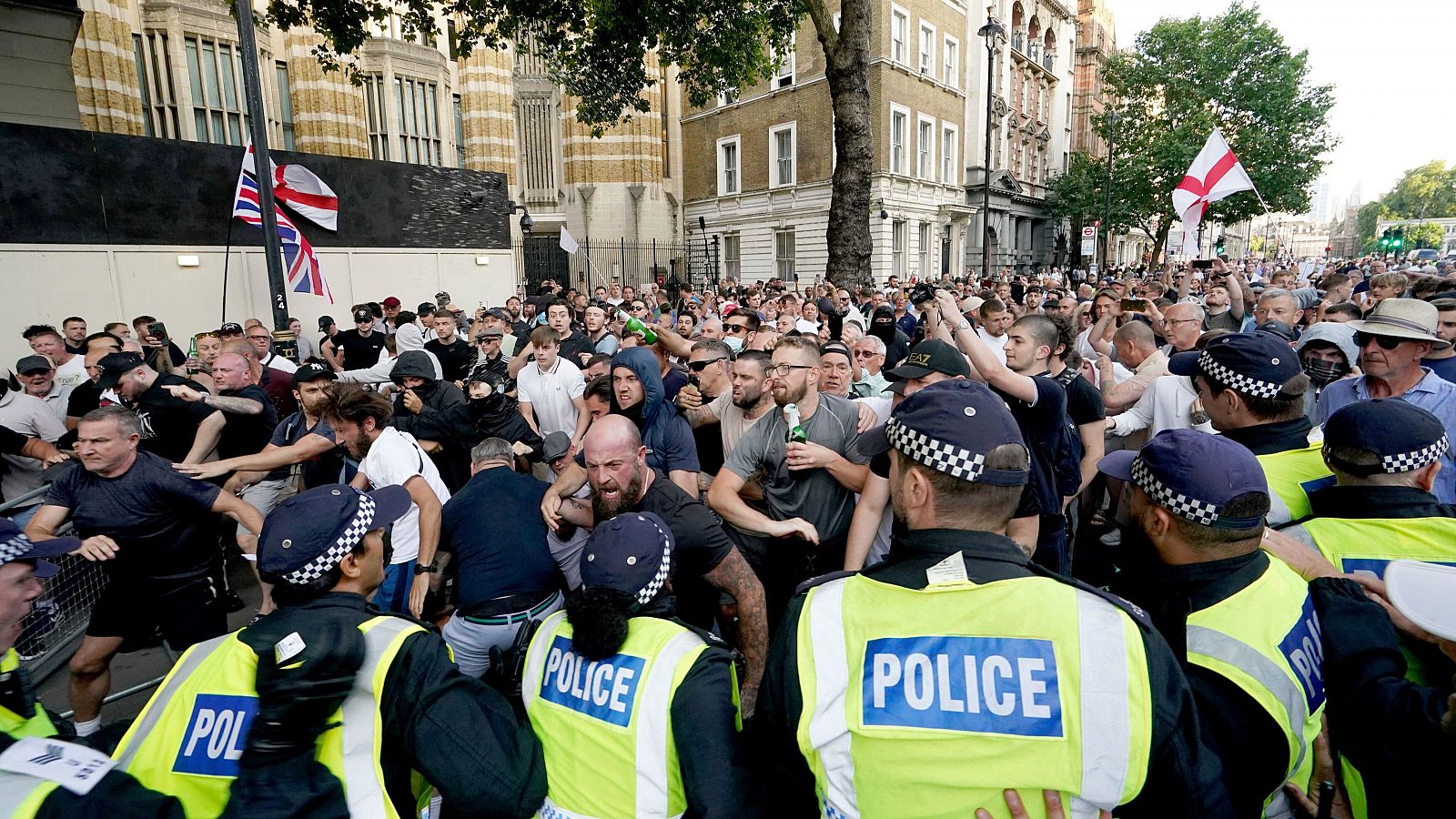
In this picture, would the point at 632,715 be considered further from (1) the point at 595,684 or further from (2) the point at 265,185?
(2) the point at 265,185

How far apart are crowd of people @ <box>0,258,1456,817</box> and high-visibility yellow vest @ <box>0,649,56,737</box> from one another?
2 centimetres

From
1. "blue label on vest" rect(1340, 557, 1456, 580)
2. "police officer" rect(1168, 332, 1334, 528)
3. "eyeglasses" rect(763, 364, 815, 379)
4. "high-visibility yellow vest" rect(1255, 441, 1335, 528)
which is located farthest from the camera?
"eyeglasses" rect(763, 364, 815, 379)

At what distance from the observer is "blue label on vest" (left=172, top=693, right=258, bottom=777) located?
1.69 m

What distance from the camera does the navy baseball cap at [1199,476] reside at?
170 centimetres

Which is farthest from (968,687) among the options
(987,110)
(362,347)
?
(987,110)

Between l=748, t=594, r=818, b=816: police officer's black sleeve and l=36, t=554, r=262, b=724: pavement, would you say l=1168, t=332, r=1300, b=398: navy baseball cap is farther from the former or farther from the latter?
Answer: l=36, t=554, r=262, b=724: pavement

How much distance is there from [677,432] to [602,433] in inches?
56.6

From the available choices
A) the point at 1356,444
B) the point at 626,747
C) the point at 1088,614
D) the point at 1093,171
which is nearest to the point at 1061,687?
the point at 1088,614

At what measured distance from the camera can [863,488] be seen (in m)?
3.30

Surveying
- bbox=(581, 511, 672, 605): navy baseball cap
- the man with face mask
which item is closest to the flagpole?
bbox=(581, 511, 672, 605): navy baseball cap

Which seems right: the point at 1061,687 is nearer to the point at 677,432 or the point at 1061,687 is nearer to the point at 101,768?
the point at 101,768

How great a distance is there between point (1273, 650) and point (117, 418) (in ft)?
15.7

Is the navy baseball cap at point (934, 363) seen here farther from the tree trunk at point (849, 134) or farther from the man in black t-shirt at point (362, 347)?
the tree trunk at point (849, 134)

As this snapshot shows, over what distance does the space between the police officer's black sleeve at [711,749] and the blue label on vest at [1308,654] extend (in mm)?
1309
